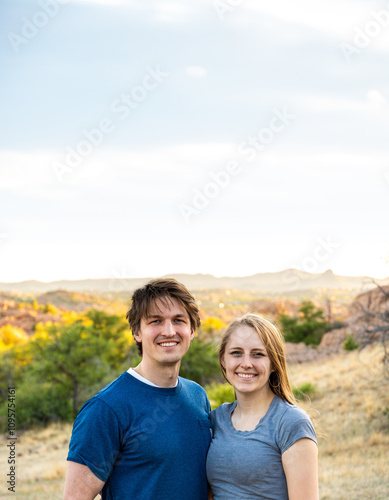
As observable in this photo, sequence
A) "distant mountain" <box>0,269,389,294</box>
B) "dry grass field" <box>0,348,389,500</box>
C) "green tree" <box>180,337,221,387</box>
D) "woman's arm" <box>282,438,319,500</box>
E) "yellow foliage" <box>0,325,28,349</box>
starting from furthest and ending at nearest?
"distant mountain" <box>0,269,389,294</box> → "yellow foliage" <box>0,325,28,349</box> → "green tree" <box>180,337,221,387</box> → "dry grass field" <box>0,348,389,500</box> → "woman's arm" <box>282,438,319,500</box>

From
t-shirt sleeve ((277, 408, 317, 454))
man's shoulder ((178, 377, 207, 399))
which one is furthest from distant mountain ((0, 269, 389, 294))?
t-shirt sleeve ((277, 408, 317, 454))

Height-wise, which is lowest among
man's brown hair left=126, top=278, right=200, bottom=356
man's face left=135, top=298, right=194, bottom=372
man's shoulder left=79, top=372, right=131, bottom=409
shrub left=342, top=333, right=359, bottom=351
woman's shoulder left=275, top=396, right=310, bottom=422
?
shrub left=342, top=333, right=359, bottom=351

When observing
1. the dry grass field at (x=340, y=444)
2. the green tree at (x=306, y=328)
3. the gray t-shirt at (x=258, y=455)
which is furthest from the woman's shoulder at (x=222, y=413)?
the green tree at (x=306, y=328)

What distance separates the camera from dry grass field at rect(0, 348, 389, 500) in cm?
1041

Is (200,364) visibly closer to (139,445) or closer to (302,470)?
(139,445)

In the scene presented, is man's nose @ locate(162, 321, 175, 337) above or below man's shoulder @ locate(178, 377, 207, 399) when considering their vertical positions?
above

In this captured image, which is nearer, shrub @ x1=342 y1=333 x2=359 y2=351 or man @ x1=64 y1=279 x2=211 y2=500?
man @ x1=64 y1=279 x2=211 y2=500

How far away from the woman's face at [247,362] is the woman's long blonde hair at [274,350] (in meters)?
0.02

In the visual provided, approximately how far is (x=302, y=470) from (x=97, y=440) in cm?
93

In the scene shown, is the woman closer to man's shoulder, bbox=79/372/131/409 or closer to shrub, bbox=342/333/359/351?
man's shoulder, bbox=79/372/131/409

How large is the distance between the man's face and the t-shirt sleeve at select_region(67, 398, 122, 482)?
0.36 m

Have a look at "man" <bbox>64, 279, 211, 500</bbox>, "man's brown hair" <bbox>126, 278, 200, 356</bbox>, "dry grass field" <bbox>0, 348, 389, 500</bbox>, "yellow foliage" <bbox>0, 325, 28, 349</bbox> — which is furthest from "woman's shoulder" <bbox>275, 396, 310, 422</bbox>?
"yellow foliage" <bbox>0, 325, 28, 349</bbox>

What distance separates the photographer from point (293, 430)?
2447mm

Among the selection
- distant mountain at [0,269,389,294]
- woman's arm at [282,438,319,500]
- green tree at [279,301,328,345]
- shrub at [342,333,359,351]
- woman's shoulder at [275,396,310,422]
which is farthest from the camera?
distant mountain at [0,269,389,294]
